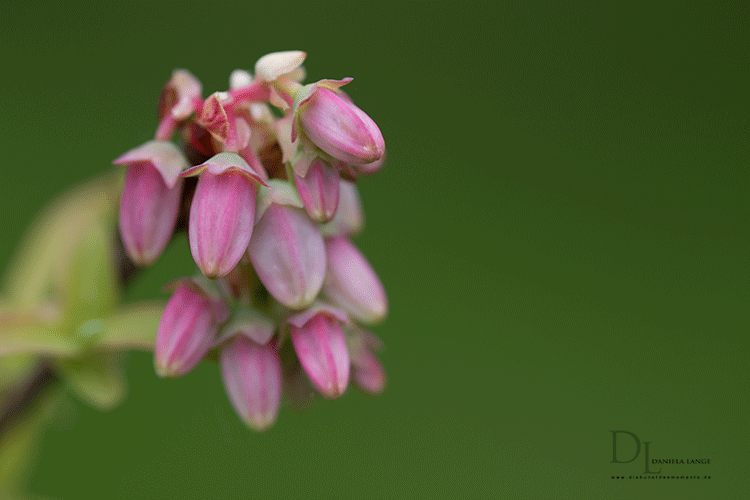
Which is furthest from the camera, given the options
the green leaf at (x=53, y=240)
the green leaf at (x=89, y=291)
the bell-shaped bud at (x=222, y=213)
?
the green leaf at (x=53, y=240)

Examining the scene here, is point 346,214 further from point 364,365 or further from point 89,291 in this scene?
point 89,291

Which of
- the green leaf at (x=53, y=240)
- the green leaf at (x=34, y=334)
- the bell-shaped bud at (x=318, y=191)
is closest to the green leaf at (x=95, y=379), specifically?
the green leaf at (x=34, y=334)

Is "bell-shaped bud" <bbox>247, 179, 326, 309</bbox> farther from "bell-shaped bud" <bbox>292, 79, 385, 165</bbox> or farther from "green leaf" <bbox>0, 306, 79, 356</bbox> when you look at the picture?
"green leaf" <bbox>0, 306, 79, 356</bbox>

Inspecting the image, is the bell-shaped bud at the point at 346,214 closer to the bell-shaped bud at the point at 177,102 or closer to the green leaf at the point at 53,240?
the bell-shaped bud at the point at 177,102

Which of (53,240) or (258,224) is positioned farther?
(53,240)

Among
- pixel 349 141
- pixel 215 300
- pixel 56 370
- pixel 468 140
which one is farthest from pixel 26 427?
pixel 468 140

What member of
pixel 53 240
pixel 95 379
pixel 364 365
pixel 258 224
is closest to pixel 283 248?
pixel 258 224

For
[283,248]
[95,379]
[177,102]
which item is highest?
[177,102]

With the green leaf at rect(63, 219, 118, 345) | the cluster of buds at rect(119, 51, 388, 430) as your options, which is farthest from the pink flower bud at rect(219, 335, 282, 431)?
the green leaf at rect(63, 219, 118, 345)
